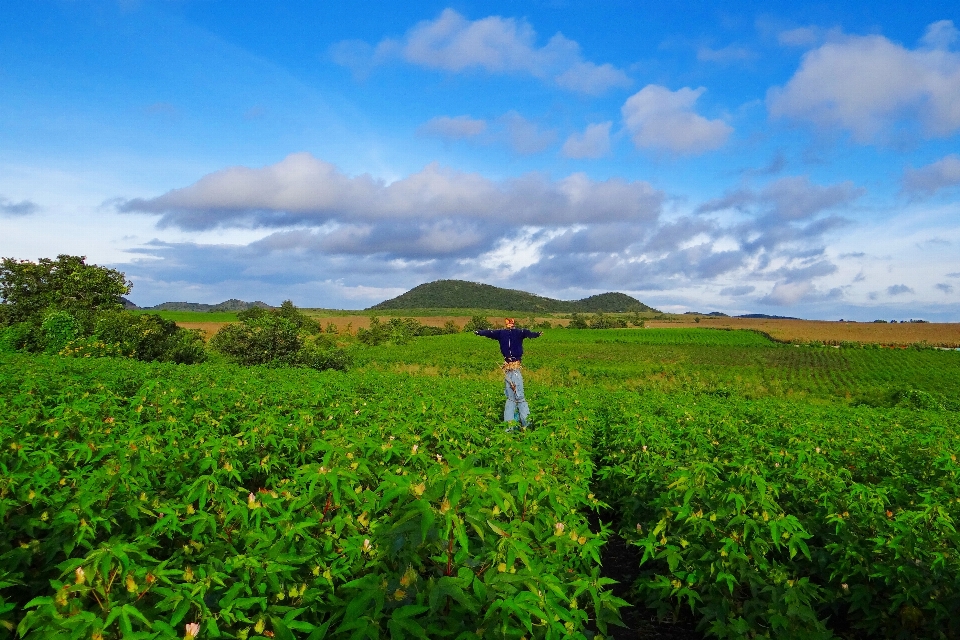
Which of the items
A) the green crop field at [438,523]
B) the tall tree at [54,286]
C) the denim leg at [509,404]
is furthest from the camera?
the tall tree at [54,286]

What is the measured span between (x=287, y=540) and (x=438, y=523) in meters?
1.29

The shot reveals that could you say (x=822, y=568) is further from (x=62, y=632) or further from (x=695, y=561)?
(x=62, y=632)

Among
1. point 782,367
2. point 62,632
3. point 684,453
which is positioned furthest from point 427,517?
point 782,367

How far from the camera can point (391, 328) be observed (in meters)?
87.1

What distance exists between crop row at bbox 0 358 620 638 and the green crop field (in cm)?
2

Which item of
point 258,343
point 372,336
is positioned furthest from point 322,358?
point 372,336

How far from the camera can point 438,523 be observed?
270 centimetres

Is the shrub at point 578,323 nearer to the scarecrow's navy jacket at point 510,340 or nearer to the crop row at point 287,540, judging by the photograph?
the scarecrow's navy jacket at point 510,340

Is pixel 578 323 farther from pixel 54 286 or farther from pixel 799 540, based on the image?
pixel 799 540

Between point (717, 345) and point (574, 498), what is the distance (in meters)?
77.0

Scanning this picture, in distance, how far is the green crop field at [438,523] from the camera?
105 inches

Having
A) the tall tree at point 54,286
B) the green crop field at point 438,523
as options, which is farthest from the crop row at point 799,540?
the tall tree at point 54,286

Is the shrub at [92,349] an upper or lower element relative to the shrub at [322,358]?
upper

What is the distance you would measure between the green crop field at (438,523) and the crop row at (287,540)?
2 centimetres
